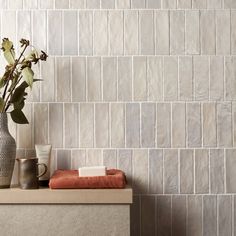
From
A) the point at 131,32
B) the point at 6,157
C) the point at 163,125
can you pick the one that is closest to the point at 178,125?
the point at 163,125

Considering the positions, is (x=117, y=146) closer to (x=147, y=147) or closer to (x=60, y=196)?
→ (x=147, y=147)

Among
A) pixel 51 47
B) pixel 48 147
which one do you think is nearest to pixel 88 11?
pixel 51 47

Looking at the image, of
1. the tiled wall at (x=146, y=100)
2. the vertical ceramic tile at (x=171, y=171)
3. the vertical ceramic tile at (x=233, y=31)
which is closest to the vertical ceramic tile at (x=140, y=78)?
the tiled wall at (x=146, y=100)

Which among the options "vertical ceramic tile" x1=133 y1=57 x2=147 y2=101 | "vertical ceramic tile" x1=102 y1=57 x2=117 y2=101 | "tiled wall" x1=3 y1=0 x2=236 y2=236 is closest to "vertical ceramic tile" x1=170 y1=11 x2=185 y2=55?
"tiled wall" x1=3 y1=0 x2=236 y2=236

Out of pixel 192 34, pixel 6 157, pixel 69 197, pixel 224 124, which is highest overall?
pixel 192 34

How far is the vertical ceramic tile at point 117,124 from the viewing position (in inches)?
65.9

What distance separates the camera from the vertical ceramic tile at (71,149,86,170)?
1.67 metres

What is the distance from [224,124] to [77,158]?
0.58m

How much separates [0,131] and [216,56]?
85 centimetres

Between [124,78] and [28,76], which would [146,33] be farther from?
[28,76]

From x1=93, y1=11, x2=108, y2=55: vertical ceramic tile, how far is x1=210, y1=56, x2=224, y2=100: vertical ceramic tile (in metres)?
0.42

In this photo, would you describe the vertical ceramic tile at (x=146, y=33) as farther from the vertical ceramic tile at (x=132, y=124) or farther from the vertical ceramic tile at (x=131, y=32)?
the vertical ceramic tile at (x=132, y=124)

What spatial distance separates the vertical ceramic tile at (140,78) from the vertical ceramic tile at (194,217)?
0.43m

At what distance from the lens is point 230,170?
1678 mm
